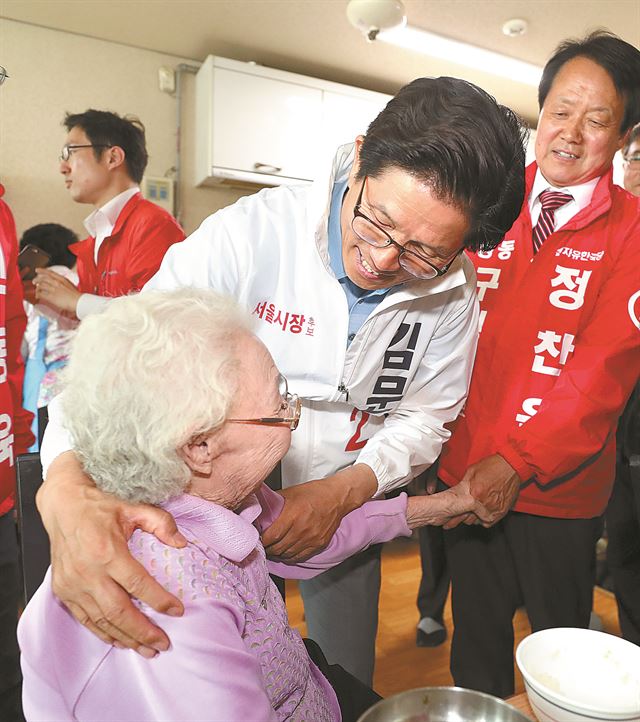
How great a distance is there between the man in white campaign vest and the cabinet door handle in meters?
2.84

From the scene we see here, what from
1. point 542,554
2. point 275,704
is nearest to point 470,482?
point 542,554

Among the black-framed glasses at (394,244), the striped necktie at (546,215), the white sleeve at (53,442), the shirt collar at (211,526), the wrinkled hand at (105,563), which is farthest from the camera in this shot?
the striped necktie at (546,215)

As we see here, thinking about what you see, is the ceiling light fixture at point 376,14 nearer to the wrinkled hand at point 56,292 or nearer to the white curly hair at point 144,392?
the wrinkled hand at point 56,292

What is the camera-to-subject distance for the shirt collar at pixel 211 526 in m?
0.80

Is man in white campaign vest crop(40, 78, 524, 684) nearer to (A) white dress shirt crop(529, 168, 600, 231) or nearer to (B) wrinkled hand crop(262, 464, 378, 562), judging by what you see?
(B) wrinkled hand crop(262, 464, 378, 562)

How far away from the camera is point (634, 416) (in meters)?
1.65

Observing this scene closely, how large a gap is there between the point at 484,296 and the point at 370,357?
482 mm

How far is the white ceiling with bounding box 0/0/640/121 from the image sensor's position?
3301mm

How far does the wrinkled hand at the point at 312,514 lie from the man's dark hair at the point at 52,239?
2.73m

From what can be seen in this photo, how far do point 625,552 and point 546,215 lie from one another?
4.20 ft

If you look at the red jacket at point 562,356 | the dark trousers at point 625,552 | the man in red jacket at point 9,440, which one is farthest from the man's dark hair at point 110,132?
the dark trousers at point 625,552

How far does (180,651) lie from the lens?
680 mm

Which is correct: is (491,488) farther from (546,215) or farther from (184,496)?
(184,496)

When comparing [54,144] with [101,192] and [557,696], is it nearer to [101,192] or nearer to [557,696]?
[101,192]
